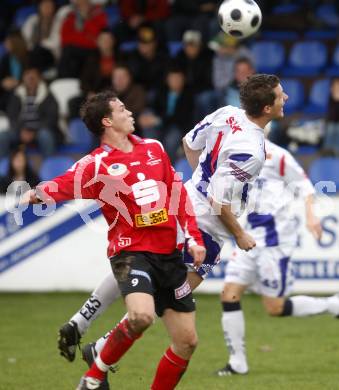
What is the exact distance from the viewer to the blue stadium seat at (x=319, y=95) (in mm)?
14750

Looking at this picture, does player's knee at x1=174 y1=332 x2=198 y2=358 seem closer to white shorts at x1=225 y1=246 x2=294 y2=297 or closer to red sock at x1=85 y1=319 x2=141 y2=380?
red sock at x1=85 y1=319 x2=141 y2=380

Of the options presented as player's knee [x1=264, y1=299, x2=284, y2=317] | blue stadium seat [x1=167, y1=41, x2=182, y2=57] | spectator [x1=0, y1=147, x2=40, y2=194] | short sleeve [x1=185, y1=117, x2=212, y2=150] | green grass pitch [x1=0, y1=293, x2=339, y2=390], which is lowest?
green grass pitch [x1=0, y1=293, x2=339, y2=390]

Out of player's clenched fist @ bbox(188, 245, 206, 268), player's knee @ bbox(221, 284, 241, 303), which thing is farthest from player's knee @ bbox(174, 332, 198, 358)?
player's knee @ bbox(221, 284, 241, 303)

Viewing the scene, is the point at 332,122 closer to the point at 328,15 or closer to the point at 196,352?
the point at 328,15

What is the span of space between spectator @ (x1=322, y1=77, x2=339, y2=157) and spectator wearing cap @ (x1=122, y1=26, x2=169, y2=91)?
2305 millimetres

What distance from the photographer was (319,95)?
1484 cm

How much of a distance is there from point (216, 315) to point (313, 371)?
2.80 m

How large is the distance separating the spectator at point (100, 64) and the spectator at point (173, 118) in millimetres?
920

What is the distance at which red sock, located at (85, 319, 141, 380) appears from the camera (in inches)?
252

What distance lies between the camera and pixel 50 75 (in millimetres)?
15297

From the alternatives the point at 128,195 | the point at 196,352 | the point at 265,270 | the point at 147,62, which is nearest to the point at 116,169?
the point at 128,195

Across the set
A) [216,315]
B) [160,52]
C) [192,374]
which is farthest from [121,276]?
[160,52]

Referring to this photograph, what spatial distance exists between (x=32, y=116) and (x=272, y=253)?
634cm

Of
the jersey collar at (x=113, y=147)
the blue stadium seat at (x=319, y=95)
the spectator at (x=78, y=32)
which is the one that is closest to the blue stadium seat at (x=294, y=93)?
the blue stadium seat at (x=319, y=95)
